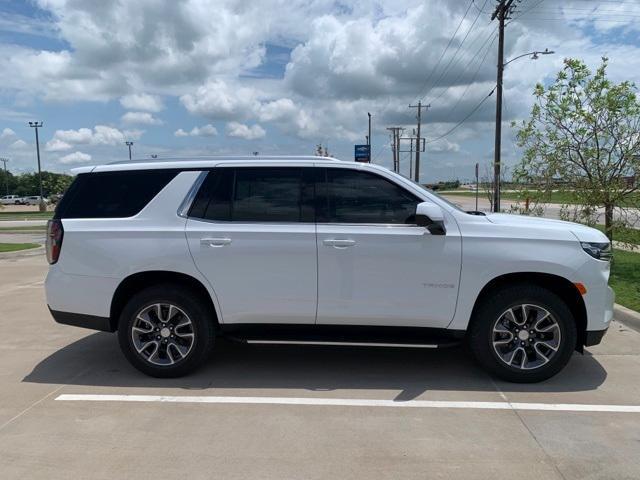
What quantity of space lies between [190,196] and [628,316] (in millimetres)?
5418

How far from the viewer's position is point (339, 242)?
4.66 m

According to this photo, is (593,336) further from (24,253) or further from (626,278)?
(24,253)

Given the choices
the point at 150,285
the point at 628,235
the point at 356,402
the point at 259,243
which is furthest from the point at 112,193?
the point at 628,235

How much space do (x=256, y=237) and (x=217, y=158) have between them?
0.97m

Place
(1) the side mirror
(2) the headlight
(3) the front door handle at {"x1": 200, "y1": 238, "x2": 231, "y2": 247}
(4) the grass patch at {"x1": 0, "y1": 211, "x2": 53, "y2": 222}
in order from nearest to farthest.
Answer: (1) the side mirror
(2) the headlight
(3) the front door handle at {"x1": 200, "y1": 238, "x2": 231, "y2": 247}
(4) the grass patch at {"x1": 0, "y1": 211, "x2": 53, "y2": 222}

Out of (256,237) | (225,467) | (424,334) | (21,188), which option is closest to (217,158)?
(256,237)

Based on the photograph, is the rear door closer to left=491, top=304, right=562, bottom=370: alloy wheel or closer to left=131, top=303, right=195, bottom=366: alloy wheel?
left=131, top=303, right=195, bottom=366: alloy wheel

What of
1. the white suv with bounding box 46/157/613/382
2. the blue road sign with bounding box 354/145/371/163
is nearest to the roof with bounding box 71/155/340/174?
the white suv with bounding box 46/157/613/382

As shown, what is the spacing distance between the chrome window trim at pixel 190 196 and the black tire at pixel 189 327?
2.18ft

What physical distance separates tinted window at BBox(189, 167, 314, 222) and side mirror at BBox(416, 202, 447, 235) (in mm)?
943

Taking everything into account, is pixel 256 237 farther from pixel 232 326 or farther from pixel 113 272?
pixel 113 272

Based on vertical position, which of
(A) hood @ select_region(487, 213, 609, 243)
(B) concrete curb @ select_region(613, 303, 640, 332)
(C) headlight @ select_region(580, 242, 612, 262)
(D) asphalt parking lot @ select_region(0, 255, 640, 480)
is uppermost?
(A) hood @ select_region(487, 213, 609, 243)

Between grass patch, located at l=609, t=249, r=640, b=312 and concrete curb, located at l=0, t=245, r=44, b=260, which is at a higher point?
grass patch, located at l=609, t=249, r=640, b=312

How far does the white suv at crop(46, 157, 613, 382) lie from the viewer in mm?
4641
